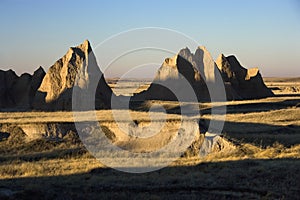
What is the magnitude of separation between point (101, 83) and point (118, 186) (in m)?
22.2

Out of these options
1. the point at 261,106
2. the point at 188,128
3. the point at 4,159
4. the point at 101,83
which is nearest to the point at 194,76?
the point at 261,106

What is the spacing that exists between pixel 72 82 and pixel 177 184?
21.0 metres

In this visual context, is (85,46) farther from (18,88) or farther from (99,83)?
(18,88)

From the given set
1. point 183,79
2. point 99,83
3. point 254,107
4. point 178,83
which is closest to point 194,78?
point 183,79

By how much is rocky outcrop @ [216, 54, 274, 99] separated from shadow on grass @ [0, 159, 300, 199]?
31.3 metres

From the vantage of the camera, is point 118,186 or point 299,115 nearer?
point 118,186

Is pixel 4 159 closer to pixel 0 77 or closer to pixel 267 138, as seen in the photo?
pixel 267 138

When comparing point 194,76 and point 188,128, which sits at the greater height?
point 194,76

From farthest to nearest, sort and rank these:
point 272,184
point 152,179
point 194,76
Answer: point 194,76
point 152,179
point 272,184

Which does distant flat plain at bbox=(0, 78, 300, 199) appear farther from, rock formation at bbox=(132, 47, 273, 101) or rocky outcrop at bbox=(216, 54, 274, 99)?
rocky outcrop at bbox=(216, 54, 274, 99)

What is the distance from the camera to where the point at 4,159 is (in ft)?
63.1

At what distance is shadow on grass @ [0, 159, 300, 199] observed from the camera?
39.1 ft

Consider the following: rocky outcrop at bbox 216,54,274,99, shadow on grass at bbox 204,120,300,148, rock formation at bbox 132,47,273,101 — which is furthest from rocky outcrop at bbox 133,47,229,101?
shadow on grass at bbox 204,120,300,148

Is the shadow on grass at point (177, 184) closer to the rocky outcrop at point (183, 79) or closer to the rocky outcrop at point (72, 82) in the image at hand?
the rocky outcrop at point (72, 82)
